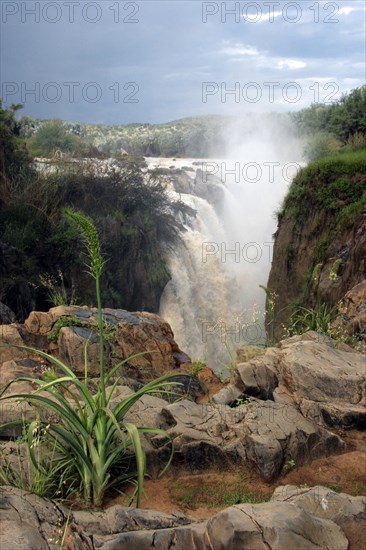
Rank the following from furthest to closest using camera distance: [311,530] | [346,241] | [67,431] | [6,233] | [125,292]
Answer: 1. [125,292]
2. [6,233]
3. [346,241]
4. [67,431]
5. [311,530]

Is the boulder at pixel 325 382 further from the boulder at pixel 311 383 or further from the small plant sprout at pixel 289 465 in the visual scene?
the small plant sprout at pixel 289 465

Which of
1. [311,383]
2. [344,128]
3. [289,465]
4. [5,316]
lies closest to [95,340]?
[5,316]

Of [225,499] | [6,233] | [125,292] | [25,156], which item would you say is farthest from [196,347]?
[225,499]

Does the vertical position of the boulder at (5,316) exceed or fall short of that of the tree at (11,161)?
it falls short

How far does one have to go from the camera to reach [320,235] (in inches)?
582

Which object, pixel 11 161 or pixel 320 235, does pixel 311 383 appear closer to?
pixel 320 235

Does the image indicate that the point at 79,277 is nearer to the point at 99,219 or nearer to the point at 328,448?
the point at 99,219

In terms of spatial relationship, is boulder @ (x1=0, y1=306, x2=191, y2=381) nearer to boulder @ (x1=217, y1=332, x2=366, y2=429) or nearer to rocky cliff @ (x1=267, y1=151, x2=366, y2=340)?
rocky cliff @ (x1=267, y1=151, x2=366, y2=340)

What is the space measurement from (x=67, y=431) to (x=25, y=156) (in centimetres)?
2150

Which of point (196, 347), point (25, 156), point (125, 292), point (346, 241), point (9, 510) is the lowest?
point (196, 347)

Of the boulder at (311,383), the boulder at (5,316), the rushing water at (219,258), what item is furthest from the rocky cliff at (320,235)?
the boulder at (311,383)

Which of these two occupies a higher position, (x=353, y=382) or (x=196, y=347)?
(x=353, y=382)

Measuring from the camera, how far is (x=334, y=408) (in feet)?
20.9

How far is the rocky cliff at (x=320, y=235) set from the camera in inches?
486
